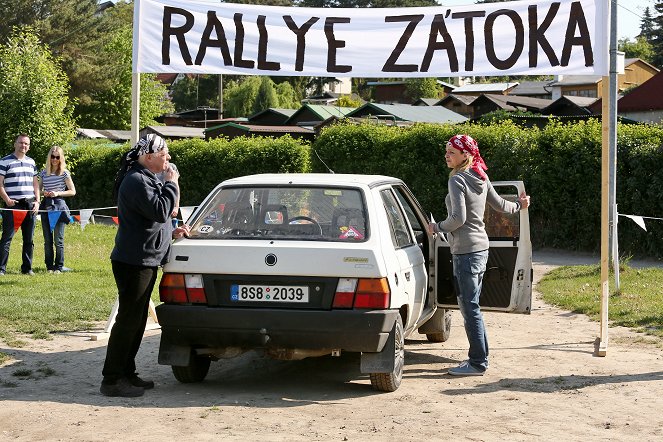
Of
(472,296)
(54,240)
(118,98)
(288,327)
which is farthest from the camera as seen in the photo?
(118,98)

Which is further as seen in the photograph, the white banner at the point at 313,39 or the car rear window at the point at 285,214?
the white banner at the point at 313,39

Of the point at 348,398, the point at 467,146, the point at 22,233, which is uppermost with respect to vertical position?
the point at 467,146

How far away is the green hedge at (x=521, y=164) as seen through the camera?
19.8m

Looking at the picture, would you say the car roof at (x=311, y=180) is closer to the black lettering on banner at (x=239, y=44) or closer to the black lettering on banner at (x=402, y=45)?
the black lettering on banner at (x=402, y=45)

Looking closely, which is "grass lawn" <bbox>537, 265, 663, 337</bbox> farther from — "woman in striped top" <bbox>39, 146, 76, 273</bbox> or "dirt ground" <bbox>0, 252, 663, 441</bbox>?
"woman in striped top" <bbox>39, 146, 76, 273</bbox>

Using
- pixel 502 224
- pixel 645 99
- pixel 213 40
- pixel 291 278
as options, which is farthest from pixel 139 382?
pixel 645 99

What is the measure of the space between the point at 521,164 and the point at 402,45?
12.0 m

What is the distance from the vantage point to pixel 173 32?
10.4 metres

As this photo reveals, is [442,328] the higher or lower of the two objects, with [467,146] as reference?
lower

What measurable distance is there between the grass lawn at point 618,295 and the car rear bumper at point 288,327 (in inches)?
179

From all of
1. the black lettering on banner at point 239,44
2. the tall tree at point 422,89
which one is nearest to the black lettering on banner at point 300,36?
the black lettering on banner at point 239,44

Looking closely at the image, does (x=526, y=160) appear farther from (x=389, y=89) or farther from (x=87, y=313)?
(x=389, y=89)

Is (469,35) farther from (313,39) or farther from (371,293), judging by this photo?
(371,293)

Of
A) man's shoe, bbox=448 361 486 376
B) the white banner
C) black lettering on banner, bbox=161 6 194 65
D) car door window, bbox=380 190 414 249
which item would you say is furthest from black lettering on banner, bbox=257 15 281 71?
man's shoe, bbox=448 361 486 376
